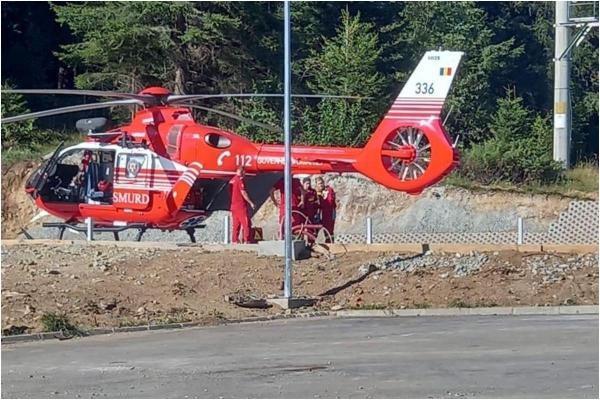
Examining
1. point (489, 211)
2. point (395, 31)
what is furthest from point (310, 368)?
point (395, 31)

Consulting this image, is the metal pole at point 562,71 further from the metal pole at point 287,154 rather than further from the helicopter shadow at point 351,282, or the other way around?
the metal pole at point 287,154

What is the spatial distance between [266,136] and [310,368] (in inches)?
1196

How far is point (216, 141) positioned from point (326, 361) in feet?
46.3

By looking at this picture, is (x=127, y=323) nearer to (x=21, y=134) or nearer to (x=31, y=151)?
(x=31, y=151)

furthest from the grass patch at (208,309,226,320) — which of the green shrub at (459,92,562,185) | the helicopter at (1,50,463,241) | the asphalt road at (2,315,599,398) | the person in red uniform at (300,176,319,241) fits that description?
the green shrub at (459,92,562,185)

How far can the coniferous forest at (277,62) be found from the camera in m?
45.6

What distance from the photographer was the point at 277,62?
4844cm

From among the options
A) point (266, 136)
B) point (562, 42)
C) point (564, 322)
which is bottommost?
point (564, 322)

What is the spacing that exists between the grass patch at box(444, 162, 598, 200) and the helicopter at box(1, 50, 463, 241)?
48.0 feet

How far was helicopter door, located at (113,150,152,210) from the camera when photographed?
99.8 ft

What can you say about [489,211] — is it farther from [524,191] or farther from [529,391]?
[529,391]

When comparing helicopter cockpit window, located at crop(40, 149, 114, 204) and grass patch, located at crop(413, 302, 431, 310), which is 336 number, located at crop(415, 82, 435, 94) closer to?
grass patch, located at crop(413, 302, 431, 310)

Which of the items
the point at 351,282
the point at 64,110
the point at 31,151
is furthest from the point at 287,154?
→ the point at 31,151

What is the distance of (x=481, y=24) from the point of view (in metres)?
57.0
